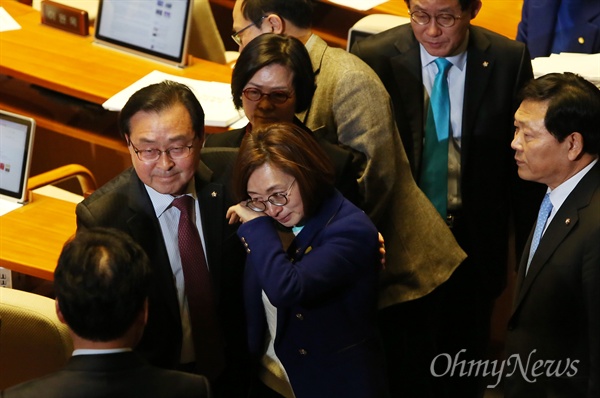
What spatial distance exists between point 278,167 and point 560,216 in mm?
979

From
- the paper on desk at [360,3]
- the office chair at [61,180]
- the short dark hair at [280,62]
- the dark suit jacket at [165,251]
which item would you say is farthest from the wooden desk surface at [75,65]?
the dark suit jacket at [165,251]

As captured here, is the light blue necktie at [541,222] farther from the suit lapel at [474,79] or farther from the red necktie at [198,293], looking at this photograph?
the red necktie at [198,293]

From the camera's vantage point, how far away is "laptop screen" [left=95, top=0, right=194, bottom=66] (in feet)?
18.4

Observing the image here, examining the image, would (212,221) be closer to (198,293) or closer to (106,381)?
(198,293)

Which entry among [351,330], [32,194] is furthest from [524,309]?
[32,194]

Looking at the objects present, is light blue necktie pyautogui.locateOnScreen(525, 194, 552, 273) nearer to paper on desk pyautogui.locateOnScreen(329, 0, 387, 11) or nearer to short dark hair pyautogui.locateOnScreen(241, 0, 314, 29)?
short dark hair pyautogui.locateOnScreen(241, 0, 314, 29)

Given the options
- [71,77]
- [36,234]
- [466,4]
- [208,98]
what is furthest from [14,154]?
[466,4]

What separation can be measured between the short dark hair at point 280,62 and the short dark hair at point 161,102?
0.32 meters

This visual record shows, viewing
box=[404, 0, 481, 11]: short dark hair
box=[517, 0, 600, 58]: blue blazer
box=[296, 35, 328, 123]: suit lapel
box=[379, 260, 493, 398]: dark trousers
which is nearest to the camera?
box=[296, 35, 328, 123]: suit lapel

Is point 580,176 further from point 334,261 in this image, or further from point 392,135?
point 334,261

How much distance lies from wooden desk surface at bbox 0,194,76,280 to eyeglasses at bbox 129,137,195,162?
1.16 m

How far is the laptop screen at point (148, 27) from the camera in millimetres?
5598

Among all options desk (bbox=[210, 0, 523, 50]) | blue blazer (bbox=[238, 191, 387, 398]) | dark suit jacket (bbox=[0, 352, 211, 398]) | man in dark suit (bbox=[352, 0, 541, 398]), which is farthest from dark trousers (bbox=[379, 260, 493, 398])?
desk (bbox=[210, 0, 523, 50])

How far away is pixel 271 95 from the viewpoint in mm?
3660
